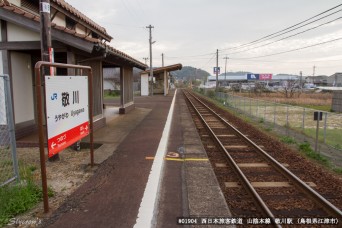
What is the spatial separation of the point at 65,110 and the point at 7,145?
446 centimetres

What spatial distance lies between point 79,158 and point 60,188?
1990 millimetres

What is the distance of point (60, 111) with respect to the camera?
486 cm

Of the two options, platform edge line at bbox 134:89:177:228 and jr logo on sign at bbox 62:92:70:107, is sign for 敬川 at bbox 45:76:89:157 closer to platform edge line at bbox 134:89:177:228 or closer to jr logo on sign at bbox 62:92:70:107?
jr logo on sign at bbox 62:92:70:107

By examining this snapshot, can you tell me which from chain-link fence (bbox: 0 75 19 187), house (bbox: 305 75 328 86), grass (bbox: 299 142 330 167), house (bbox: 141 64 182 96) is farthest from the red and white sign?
chain-link fence (bbox: 0 75 19 187)

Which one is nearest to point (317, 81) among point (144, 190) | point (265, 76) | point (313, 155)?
point (265, 76)

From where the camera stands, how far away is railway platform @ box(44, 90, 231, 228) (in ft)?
13.6

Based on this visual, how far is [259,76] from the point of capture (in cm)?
11050

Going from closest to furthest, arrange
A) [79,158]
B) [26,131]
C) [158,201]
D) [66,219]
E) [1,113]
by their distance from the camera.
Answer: [66,219]
[158,201]
[79,158]
[1,113]
[26,131]

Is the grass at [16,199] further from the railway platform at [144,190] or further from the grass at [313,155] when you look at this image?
the grass at [313,155]

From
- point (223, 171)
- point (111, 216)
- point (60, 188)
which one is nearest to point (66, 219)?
point (111, 216)

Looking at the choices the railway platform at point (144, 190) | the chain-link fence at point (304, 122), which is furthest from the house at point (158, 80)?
the railway platform at point (144, 190)

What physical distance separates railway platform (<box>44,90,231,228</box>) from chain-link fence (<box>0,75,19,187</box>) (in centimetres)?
129

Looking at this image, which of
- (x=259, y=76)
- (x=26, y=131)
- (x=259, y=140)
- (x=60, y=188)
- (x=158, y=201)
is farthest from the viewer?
(x=259, y=76)

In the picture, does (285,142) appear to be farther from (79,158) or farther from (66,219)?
(66,219)
